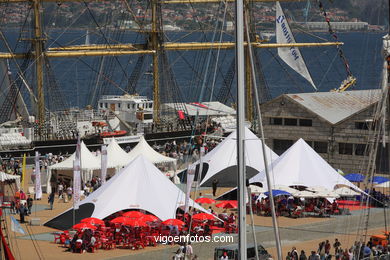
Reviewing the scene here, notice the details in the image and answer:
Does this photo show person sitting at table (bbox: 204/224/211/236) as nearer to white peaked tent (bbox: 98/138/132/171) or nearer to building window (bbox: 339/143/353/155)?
white peaked tent (bbox: 98/138/132/171)

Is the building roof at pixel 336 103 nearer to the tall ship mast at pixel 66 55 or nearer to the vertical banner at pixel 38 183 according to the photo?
the tall ship mast at pixel 66 55

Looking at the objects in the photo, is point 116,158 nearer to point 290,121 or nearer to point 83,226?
point 290,121

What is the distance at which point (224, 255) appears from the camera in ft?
106

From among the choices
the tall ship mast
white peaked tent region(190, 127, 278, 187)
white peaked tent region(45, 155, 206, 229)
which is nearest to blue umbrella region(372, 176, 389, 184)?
white peaked tent region(190, 127, 278, 187)

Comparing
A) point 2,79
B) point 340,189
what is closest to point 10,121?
point 2,79

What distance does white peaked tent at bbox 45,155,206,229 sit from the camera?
3972cm

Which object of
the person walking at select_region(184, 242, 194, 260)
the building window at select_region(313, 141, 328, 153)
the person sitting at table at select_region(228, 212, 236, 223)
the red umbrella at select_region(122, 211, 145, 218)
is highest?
the building window at select_region(313, 141, 328, 153)

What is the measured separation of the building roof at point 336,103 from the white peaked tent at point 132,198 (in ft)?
47.2

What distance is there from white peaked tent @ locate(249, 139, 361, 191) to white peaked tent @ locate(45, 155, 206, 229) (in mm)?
5203

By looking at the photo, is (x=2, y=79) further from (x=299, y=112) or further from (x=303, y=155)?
(x=303, y=155)

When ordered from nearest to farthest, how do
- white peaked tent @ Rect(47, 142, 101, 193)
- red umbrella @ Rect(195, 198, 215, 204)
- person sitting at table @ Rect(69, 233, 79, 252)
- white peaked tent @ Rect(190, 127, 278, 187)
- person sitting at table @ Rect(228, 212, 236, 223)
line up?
1. person sitting at table @ Rect(69, 233, 79, 252)
2. person sitting at table @ Rect(228, 212, 236, 223)
3. red umbrella @ Rect(195, 198, 215, 204)
4. white peaked tent @ Rect(190, 127, 278, 187)
5. white peaked tent @ Rect(47, 142, 101, 193)

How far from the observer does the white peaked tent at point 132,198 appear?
39719 millimetres

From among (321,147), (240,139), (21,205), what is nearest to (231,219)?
(21,205)

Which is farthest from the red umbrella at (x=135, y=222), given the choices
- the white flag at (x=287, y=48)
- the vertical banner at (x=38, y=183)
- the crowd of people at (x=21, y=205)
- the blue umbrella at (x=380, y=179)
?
the white flag at (x=287, y=48)
